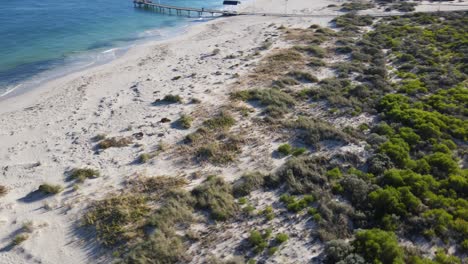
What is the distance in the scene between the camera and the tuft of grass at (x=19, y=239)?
12883 mm

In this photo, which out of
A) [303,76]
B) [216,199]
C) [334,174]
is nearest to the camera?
[216,199]

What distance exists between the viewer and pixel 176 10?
65.5 meters

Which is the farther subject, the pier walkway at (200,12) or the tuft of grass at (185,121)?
the pier walkway at (200,12)

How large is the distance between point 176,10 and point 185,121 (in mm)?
50350

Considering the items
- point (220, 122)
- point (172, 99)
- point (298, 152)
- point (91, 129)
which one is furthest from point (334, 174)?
point (91, 129)

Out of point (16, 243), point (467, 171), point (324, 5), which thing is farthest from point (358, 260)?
point (324, 5)

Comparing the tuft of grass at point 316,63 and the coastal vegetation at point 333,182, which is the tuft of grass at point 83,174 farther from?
the tuft of grass at point 316,63

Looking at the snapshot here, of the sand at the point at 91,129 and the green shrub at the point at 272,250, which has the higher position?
the sand at the point at 91,129

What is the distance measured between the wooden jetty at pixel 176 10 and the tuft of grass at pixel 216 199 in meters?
49.8

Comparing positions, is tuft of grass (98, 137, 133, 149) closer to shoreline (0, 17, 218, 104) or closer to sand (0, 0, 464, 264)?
sand (0, 0, 464, 264)

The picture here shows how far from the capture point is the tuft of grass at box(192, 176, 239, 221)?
13977mm

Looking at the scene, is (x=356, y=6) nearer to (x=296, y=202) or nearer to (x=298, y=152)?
(x=298, y=152)

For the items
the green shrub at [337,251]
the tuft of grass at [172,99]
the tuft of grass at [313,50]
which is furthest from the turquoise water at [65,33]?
the green shrub at [337,251]

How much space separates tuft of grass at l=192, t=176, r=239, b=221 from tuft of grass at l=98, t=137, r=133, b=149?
20.7 ft
